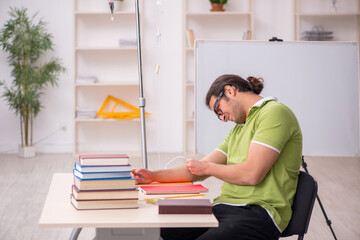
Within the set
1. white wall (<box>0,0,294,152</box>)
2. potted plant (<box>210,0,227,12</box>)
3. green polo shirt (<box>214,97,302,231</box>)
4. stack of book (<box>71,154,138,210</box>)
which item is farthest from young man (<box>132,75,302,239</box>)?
white wall (<box>0,0,294,152</box>)

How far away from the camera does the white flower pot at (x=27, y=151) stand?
5891 mm

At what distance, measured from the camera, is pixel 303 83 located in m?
3.32

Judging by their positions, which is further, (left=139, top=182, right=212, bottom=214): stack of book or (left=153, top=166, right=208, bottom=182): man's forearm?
(left=153, top=166, right=208, bottom=182): man's forearm

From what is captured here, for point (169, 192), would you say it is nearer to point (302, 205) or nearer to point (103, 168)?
point (103, 168)

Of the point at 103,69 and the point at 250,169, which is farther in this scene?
the point at 103,69

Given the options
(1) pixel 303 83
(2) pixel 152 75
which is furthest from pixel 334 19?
(1) pixel 303 83

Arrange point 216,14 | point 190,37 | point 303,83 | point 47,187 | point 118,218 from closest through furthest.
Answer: point 118,218 < point 303,83 < point 47,187 < point 190,37 < point 216,14

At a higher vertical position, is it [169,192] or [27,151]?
[169,192]

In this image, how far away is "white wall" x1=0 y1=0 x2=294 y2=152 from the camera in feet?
20.4

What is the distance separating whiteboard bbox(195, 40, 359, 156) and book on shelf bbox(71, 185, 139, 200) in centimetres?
181

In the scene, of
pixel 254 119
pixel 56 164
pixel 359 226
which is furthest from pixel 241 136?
pixel 56 164

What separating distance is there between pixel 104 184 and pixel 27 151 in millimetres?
4723

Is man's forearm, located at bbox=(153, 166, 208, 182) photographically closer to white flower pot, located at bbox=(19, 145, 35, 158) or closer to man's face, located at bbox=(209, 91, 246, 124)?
man's face, located at bbox=(209, 91, 246, 124)

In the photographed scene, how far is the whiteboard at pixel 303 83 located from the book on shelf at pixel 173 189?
1506 mm
